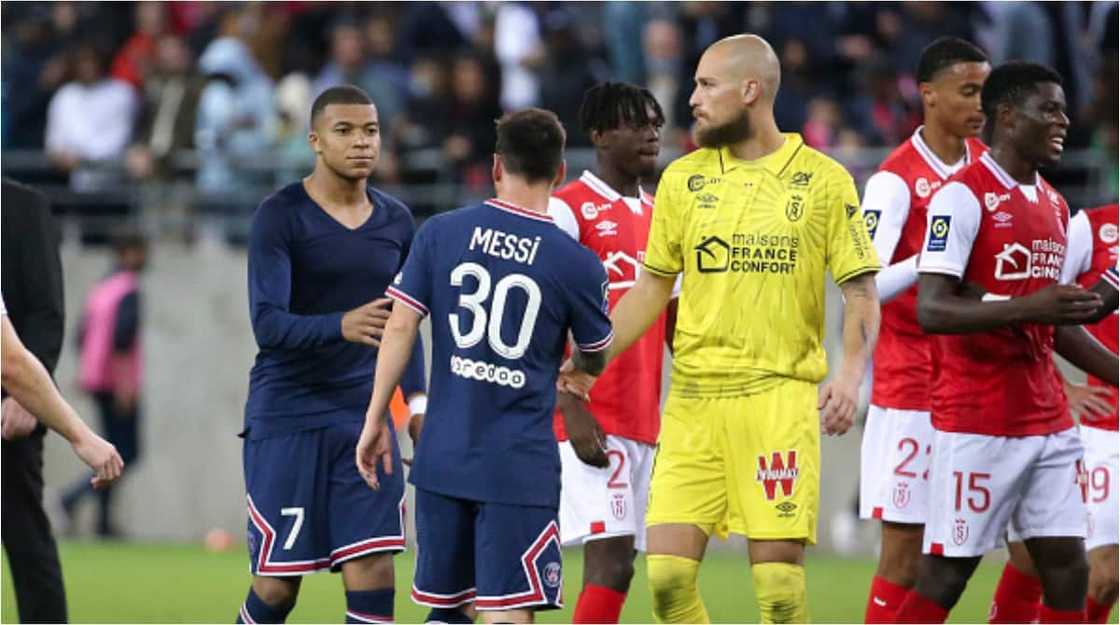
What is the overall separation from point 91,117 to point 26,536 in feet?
33.8

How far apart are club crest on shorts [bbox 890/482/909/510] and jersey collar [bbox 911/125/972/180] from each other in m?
1.38

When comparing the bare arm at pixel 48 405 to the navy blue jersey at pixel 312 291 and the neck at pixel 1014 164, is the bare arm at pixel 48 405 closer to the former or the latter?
the navy blue jersey at pixel 312 291

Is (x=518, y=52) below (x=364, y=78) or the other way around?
the other way around

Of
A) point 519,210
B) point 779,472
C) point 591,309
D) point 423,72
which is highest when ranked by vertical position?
point 423,72

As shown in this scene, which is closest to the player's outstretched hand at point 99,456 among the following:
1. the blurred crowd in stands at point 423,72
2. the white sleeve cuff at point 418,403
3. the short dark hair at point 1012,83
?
the white sleeve cuff at point 418,403

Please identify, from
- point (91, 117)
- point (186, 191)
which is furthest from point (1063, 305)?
point (91, 117)

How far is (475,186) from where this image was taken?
55.7 ft

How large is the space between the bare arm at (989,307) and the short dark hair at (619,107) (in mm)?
1475

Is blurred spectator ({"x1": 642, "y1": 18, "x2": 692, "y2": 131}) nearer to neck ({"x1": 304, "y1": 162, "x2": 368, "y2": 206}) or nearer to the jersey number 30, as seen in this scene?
neck ({"x1": 304, "y1": 162, "x2": 368, "y2": 206})

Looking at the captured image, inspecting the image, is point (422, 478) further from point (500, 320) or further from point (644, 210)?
point (644, 210)

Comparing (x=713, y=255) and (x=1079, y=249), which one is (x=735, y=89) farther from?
(x=1079, y=249)

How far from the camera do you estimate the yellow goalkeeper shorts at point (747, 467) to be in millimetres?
7871

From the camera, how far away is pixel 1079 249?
9.44 m

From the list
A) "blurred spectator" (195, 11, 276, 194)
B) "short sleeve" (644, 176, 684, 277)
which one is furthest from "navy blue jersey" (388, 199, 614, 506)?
"blurred spectator" (195, 11, 276, 194)
